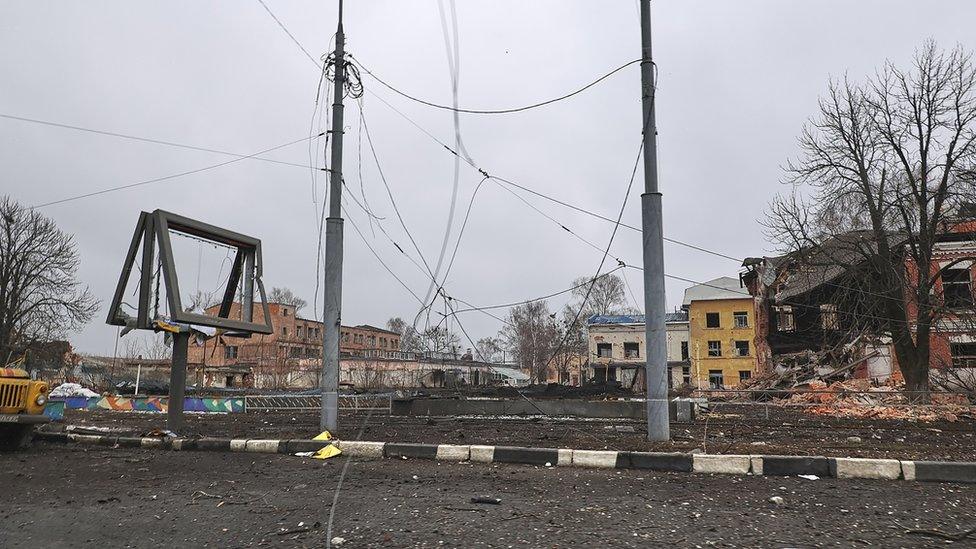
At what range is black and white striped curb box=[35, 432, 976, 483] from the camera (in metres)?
6.88

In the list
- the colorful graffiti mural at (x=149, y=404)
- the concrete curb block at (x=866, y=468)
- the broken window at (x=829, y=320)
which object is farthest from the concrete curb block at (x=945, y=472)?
the broken window at (x=829, y=320)

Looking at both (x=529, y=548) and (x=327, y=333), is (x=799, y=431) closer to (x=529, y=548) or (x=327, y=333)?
(x=327, y=333)

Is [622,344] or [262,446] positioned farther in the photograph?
[622,344]

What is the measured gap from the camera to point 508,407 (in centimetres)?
1942

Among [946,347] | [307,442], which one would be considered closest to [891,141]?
[946,347]

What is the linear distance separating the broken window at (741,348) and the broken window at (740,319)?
1.72 metres

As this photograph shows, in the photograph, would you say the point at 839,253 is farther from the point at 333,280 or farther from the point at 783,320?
the point at 333,280

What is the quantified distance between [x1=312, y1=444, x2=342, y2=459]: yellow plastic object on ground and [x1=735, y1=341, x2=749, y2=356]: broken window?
59.7m

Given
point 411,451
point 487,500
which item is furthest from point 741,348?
point 487,500

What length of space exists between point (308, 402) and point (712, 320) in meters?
49.8

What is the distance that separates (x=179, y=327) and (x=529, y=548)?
36.6ft

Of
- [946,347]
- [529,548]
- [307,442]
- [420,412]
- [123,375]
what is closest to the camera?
[529,548]

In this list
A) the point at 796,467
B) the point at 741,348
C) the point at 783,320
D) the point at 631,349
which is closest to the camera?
the point at 796,467

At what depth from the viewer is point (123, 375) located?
5062cm
